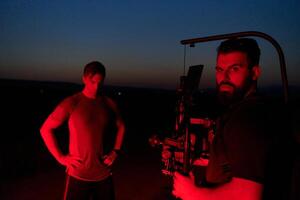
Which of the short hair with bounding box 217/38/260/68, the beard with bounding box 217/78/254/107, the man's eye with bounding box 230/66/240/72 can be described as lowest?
the beard with bounding box 217/78/254/107

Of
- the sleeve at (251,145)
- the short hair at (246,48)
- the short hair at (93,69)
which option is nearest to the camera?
the sleeve at (251,145)

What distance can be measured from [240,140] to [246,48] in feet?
2.08

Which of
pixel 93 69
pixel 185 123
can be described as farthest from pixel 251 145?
pixel 93 69

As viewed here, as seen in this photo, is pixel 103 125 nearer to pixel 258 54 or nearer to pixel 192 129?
pixel 192 129

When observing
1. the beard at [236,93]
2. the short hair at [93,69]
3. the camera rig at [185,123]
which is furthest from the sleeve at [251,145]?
the short hair at [93,69]

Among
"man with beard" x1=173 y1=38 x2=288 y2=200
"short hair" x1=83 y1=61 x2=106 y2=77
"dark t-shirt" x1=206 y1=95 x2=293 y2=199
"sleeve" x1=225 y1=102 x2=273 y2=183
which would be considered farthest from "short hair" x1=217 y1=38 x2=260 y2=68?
"short hair" x1=83 y1=61 x2=106 y2=77

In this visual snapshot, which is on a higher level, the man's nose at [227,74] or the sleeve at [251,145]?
the man's nose at [227,74]

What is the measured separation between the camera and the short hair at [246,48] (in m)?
1.95

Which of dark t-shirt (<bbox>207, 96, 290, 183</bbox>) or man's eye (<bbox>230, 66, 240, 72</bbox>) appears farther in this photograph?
man's eye (<bbox>230, 66, 240, 72</bbox>)

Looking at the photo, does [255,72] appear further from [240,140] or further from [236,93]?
[240,140]

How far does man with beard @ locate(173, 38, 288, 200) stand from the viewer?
1604 millimetres

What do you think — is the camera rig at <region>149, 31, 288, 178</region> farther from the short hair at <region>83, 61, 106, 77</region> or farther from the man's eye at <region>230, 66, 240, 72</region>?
the short hair at <region>83, 61, 106, 77</region>

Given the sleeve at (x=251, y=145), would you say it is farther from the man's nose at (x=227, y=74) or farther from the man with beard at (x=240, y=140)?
the man's nose at (x=227, y=74)

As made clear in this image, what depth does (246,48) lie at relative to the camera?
1.94 meters
